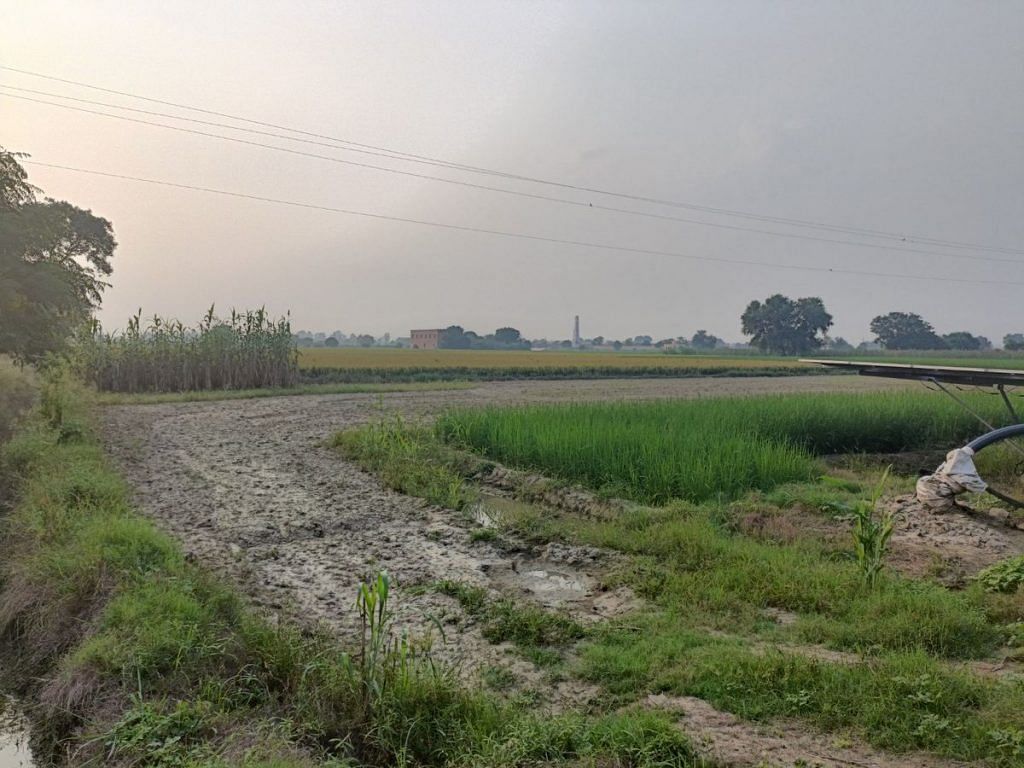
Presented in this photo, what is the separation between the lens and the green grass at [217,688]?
3.33 meters

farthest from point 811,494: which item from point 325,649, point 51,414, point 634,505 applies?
point 51,414

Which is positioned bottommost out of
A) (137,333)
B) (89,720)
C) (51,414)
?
(89,720)

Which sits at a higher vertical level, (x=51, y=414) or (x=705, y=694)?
(x=51, y=414)

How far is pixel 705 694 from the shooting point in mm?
3818

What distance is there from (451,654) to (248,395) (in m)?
18.3

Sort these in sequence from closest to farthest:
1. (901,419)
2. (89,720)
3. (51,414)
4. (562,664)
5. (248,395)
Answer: (89,720) < (562,664) < (51,414) < (901,419) < (248,395)

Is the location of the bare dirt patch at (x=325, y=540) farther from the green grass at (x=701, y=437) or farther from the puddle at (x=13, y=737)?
the green grass at (x=701, y=437)

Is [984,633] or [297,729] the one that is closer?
[297,729]

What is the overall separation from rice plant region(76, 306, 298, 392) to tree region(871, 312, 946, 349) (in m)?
85.8

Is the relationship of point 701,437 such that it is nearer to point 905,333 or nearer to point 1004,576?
point 1004,576

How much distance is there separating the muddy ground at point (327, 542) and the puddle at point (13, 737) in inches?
60.2

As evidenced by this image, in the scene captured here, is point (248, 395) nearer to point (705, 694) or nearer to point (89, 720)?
point (89, 720)

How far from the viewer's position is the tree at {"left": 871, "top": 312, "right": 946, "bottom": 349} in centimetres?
8700

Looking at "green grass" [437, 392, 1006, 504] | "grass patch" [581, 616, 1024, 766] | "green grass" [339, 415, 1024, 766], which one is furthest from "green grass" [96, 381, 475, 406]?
"grass patch" [581, 616, 1024, 766]
